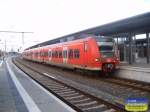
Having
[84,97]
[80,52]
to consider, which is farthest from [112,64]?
[84,97]

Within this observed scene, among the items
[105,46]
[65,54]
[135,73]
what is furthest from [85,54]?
[65,54]

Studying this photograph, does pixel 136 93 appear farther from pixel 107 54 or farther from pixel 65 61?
pixel 65 61

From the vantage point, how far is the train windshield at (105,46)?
24.0 metres

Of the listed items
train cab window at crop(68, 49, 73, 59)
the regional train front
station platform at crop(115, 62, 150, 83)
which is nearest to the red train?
the regional train front

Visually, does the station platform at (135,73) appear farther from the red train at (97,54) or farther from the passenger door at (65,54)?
the passenger door at (65,54)

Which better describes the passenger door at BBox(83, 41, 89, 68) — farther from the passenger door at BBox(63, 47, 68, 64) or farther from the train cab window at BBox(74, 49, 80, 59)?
the passenger door at BBox(63, 47, 68, 64)

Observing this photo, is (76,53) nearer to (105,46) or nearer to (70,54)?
(70,54)

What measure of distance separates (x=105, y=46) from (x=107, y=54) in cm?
57

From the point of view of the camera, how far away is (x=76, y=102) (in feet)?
43.0

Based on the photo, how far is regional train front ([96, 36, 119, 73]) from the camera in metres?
23.8

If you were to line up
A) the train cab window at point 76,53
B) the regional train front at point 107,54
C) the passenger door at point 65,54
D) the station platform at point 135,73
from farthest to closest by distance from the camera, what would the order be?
the passenger door at point 65,54 → the train cab window at point 76,53 → the regional train front at point 107,54 → the station platform at point 135,73

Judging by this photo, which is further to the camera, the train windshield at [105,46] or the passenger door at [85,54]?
the passenger door at [85,54]

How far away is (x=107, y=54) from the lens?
24.2m

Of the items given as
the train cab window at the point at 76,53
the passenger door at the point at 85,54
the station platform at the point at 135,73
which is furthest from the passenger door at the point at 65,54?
the station platform at the point at 135,73
